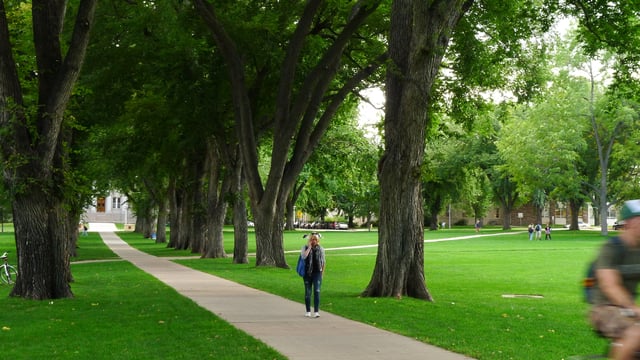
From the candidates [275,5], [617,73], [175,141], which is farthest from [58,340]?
[175,141]

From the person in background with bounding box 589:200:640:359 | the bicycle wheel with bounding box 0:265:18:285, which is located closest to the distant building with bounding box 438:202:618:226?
the bicycle wheel with bounding box 0:265:18:285

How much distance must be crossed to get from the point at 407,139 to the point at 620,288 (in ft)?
39.9

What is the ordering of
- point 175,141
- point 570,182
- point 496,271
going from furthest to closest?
point 570,182 < point 175,141 < point 496,271

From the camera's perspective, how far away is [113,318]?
1400 centimetres

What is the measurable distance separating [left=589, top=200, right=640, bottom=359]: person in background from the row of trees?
11.8 meters

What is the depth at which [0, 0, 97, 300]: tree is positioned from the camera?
16.6 meters

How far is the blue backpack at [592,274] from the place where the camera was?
5.05m

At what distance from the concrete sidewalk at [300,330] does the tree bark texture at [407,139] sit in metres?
2.33

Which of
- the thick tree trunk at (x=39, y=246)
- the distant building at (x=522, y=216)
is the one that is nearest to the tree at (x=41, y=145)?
the thick tree trunk at (x=39, y=246)

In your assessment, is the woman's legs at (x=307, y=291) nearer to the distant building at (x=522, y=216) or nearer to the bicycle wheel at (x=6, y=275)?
the bicycle wheel at (x=6, y=275)

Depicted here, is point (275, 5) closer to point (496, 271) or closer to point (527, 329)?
point (496, 271)

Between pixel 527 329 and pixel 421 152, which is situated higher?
pixel 421 152

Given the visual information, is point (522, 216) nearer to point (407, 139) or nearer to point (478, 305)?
point (407, 139)

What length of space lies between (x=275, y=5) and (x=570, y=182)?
143 ft
